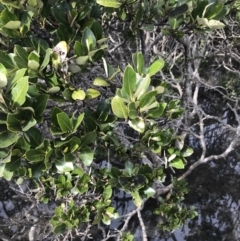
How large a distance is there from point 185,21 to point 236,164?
89.4 inches

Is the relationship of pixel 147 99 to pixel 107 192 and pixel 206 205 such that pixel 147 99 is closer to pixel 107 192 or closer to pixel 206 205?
pixel 107 192

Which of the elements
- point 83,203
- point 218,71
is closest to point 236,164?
→ point 218,71

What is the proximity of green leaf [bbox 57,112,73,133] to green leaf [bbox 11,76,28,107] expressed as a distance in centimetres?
13

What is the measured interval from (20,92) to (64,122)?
0.55 feet

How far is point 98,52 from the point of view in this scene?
115 centimetres

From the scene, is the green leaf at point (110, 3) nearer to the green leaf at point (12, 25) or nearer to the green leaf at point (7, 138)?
the green leaf at point (12, 25)

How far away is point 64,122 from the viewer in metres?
0.98

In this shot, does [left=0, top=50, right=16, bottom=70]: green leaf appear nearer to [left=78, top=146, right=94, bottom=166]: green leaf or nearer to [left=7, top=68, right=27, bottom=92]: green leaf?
[left=7, top=68, right=27, bottom=92]: green leaf

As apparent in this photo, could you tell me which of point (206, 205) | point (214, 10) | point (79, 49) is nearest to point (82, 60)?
point (79, 49)

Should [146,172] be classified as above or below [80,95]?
below

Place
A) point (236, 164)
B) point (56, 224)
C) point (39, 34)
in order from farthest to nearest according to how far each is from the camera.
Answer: point (236, 164) < point (56, 224) < point (39, 34)

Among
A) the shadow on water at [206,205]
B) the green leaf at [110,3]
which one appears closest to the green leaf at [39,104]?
the green leaf at [110,3]

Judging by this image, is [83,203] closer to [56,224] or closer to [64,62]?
[56,224]

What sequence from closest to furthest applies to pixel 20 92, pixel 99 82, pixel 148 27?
pixel 20 92, pixel 99 82, pixel 148 27
